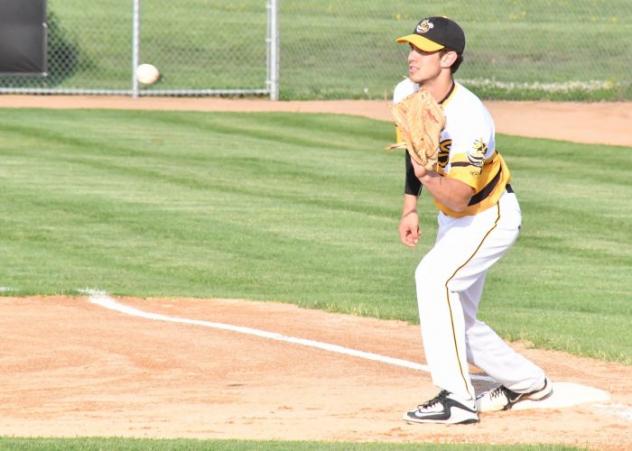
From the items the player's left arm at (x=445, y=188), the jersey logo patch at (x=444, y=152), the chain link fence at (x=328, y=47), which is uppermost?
the jersey logo patch at (x=444, y=152)

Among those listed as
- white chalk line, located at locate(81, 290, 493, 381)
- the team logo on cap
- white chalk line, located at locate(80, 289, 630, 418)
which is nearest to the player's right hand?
the team logo on cap

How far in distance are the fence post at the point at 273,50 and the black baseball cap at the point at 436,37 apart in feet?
66.0

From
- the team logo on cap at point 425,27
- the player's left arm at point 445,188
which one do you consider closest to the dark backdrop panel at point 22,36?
the team logo on cap at point 425,27

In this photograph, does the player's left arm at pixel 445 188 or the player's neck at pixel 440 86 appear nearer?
the player's left arm at pixel 445 188

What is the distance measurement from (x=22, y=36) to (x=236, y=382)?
59.9 ft

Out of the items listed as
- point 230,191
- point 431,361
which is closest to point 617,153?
point 230,191

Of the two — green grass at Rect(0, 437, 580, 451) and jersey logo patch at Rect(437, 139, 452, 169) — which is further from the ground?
jersey logo patch at Rect(437, 139, 452, 169)

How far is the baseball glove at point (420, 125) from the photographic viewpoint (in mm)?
6906

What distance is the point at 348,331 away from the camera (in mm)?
10266

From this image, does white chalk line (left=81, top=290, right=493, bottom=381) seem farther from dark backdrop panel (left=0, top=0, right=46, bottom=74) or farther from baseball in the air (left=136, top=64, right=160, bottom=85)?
baseball in the air (left=136, top=64, right=160, bottom=85)

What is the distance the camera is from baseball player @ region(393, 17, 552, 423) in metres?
7.12

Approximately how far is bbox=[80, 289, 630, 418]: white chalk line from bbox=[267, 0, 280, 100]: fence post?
52.3 ft

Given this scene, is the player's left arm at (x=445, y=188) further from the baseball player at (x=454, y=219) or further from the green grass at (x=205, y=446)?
the green grass at (x=205, y=446)

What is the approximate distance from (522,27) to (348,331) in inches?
1168
